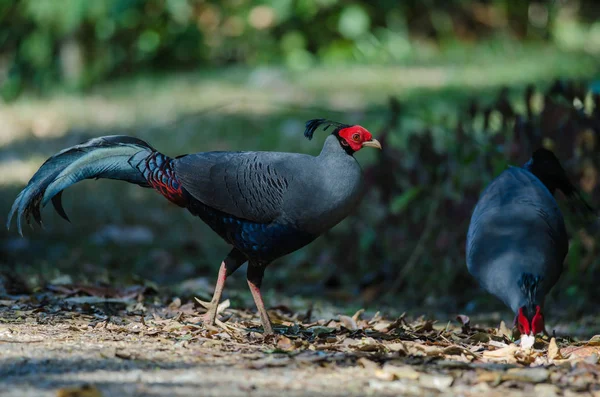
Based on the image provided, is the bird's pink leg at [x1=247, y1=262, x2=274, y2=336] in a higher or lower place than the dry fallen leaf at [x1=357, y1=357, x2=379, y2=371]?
higher

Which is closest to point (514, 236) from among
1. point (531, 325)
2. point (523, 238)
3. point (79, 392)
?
point (523, 238)

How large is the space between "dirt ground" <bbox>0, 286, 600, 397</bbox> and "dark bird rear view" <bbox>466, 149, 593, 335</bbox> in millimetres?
193

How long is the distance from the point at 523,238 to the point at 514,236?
5 cm

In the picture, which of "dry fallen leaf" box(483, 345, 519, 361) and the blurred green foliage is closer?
"dry fallen leaf" box(483, 345, 519, 361)

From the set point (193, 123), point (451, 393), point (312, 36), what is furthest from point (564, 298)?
point (312, 36)

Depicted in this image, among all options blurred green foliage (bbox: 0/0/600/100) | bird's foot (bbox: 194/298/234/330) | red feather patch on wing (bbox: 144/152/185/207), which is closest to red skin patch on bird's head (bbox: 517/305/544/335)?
bird's foot (bbox: 194/298/234/330)

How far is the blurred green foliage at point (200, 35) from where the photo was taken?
11.4 m

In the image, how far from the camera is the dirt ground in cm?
303

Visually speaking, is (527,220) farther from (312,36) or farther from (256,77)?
(312,36)

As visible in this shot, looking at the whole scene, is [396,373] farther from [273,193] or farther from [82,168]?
[82,168]

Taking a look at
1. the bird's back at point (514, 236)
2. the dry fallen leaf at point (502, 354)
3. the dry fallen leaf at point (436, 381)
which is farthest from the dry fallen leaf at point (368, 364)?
the bird's back at point (514, 236)

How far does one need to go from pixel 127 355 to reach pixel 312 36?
30.7 feet

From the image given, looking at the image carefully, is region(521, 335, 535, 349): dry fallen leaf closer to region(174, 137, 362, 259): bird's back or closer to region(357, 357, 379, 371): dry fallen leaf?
region(357, 357, 379, 371): dry fallen leaf

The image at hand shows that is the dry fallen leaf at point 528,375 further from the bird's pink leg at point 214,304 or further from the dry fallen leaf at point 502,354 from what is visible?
the bird's pink leg at point 214,304
